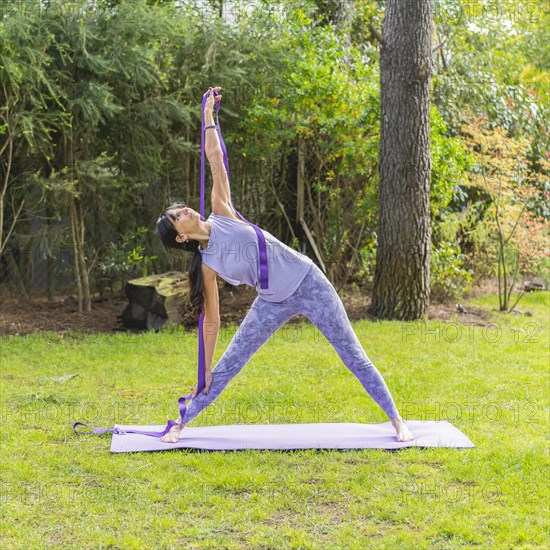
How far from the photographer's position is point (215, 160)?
446 cm

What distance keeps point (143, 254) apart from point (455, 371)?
166 inches

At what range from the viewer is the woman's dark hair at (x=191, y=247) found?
423 cm

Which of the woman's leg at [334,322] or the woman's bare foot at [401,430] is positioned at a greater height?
the woman's leg at [334,322]

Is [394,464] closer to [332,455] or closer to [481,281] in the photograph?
[332,455]

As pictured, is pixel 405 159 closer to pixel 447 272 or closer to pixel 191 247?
pixel 447 272

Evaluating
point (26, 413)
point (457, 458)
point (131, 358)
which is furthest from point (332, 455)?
point (131, 358)

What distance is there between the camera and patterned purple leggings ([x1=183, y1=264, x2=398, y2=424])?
4.43 metres

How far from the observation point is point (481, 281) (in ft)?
35.0

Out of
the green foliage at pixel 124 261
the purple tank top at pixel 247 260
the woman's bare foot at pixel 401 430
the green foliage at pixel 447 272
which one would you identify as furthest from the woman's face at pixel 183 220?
the green foliage at pixel 447 272

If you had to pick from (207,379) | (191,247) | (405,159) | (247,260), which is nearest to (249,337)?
(207,379)

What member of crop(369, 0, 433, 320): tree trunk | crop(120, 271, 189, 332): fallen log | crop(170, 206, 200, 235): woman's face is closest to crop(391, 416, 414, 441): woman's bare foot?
crop(170, 206, 200, 235): woman's face

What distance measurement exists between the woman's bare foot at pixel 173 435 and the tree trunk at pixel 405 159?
13.9 ft

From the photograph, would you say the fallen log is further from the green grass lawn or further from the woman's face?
the woman's face

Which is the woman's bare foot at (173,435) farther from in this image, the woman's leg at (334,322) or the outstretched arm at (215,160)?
the outstretched arm at (215,160)
